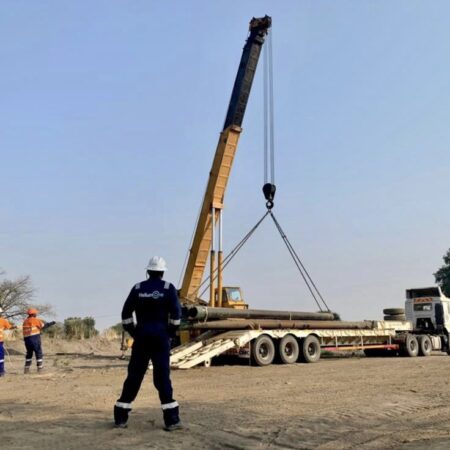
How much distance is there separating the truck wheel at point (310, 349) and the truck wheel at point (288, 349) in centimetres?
27

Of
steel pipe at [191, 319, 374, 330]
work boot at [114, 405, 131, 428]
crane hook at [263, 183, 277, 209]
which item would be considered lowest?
work boot at [114, 405, 131, 428]

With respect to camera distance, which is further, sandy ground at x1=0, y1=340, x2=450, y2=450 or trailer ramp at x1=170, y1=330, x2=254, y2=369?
trailer ramp at x1=170, y1=330, x2=254, y2=369

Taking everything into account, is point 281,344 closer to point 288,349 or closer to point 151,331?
point 288,349

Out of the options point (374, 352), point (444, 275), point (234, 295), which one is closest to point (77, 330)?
point (234, 295)

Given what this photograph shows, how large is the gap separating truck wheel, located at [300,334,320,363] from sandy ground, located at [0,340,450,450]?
175 inches

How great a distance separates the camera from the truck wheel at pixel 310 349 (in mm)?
16859

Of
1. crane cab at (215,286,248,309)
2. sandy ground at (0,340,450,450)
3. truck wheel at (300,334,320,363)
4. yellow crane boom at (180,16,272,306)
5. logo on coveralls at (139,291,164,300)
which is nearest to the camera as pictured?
sandy ground at (0,340,450,450)

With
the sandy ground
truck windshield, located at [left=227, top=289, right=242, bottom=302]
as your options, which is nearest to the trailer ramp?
the sandy ground

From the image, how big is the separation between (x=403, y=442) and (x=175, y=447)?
7.96 feet

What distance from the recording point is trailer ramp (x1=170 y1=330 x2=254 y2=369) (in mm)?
13992

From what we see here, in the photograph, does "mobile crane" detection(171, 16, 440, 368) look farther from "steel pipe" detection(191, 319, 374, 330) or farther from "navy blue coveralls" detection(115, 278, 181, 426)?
"navy blue coveralls" detection(115, 278, 181, 426)

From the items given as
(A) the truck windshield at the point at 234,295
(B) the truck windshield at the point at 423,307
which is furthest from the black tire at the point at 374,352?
(A) the truck windshield at the point at 234,295

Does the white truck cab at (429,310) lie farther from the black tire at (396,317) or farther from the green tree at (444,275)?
the green tree at (444,275)

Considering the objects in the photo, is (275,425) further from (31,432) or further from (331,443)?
(31,432)
